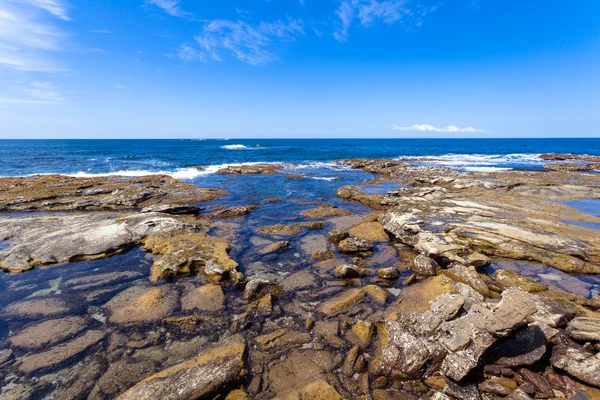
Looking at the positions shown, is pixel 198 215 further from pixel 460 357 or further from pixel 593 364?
pixel 593 364

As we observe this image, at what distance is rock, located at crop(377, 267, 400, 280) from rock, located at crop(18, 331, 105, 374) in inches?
406

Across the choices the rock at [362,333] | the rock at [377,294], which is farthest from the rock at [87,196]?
the rock at [362,333]

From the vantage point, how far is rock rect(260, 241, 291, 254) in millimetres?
14352

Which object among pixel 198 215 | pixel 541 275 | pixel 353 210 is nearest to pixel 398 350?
pixel 541 275

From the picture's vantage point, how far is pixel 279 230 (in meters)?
17.5

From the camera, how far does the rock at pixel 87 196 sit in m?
22.5

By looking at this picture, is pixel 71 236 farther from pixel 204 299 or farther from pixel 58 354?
pixel 204 299

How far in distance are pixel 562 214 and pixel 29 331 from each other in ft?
94.9

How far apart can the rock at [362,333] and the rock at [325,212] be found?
12.3m

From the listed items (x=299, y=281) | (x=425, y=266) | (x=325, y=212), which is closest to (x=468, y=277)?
(x=425, y=266)

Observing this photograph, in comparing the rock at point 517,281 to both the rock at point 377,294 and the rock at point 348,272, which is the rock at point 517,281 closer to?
the rock at point 377,294

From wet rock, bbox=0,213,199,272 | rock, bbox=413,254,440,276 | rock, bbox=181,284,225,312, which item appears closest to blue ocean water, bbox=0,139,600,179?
wet rock, bbox=0,213,199,272

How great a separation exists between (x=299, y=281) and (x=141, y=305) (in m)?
5.95

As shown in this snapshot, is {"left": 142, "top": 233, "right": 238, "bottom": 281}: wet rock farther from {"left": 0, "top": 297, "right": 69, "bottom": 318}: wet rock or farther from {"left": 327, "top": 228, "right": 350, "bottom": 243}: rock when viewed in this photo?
{"left": 327, "top": 228, "right": 350, "bottom": 243}: rock
